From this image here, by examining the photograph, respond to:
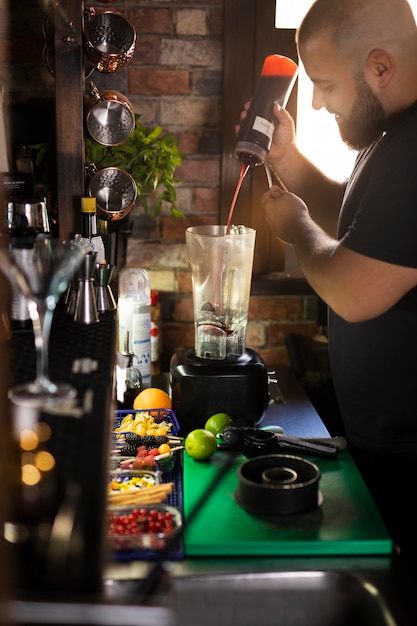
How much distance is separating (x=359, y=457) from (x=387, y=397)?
0.17m

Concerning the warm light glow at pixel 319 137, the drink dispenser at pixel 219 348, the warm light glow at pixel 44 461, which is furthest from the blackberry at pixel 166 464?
the warm light glow at pixel 319 137

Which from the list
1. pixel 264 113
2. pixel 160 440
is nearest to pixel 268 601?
pixel 160 440

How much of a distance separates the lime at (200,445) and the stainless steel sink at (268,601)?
462 millimetres

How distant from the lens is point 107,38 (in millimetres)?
2090

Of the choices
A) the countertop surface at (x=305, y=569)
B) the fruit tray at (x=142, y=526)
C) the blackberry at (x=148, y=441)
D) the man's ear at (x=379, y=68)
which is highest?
the man's ear at (x=379, y=68)

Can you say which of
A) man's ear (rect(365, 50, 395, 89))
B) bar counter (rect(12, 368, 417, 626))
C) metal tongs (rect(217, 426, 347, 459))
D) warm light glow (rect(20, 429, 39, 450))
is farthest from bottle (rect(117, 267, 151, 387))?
warm light glow (rect(20, 429, 39, 450))

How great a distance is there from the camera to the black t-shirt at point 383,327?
159 cm

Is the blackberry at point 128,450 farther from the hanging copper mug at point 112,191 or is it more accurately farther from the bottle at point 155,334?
the bottle at point 155,334

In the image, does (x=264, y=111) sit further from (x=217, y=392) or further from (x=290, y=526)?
(x=290, y=526)

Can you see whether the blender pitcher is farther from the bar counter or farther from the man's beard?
the man's beard

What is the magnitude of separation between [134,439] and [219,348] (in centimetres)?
41

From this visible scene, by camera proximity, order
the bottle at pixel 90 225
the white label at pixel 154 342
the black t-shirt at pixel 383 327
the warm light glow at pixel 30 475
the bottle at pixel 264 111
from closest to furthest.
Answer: the warm light glow at pixel 30 475
the black t-shirt at pixel 383 327
the bottle at pixel 90 225
the bottle at pixel 264 111
the white label at pixel 154 342

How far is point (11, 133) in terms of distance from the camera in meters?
2.37

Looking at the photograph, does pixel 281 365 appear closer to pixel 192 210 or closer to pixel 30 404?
pixel 192 210
